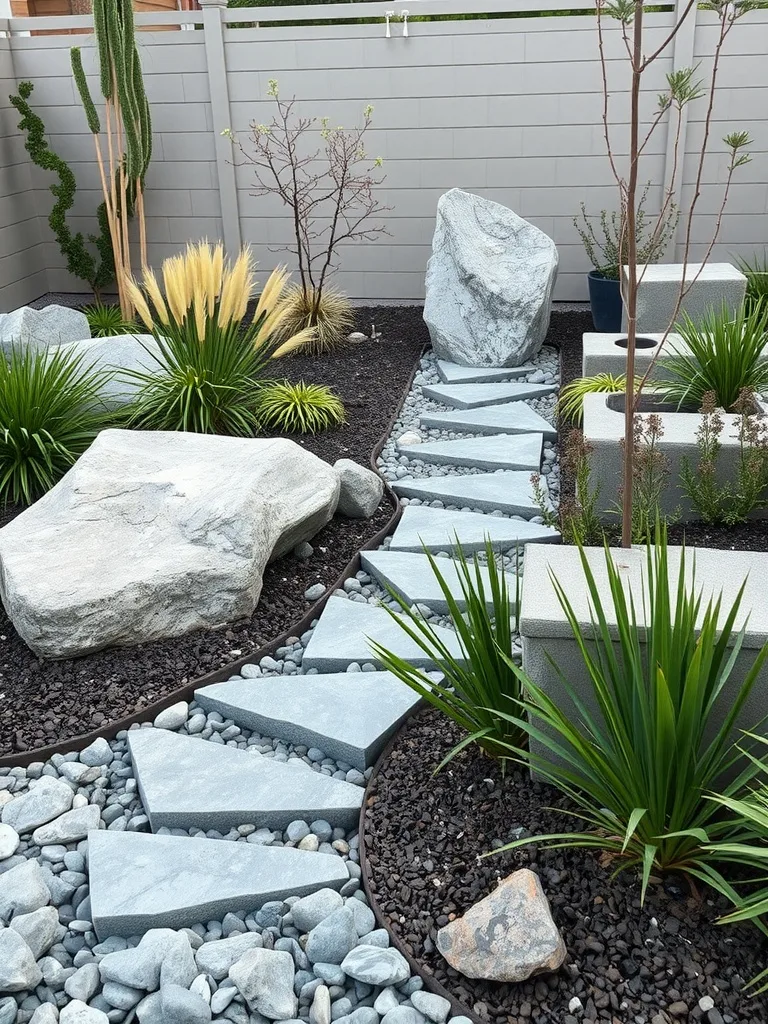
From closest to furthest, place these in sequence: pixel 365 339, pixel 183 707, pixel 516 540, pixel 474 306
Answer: pixel 183 707
pixel 516 540
pixel 474 306
pixel 365 339

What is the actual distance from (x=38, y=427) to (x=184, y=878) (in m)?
2.53

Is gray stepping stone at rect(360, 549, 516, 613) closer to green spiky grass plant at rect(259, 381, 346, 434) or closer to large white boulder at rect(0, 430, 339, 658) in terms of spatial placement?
large white boulder at rect(0, 430, 339, 658)

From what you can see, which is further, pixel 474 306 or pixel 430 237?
pixel 430 237

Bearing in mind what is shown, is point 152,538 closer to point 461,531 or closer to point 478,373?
point 461,531

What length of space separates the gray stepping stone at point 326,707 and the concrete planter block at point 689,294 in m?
3.36

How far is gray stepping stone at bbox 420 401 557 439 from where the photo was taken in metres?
5.10

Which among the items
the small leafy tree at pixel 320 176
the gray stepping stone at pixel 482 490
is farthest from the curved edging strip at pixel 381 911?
the small leafy tree at pixel 320 176

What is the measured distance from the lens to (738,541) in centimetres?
344

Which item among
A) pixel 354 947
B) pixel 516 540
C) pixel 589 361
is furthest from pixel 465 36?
pixel 354 947

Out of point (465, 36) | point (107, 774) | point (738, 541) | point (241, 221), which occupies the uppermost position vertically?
point (465, 36)

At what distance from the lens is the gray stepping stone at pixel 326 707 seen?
2.67 meters

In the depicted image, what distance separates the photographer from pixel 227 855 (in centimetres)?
229

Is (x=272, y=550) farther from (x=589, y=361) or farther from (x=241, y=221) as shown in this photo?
(x=241, y=221)

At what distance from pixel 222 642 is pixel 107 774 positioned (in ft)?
2.12
